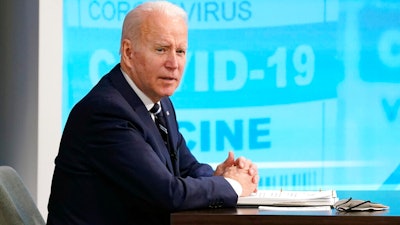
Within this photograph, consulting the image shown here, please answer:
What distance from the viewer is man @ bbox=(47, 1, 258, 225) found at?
8.05 ft

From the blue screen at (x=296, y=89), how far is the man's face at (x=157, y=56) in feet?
7.47

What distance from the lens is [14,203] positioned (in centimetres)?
270

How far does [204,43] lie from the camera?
506 centimetres

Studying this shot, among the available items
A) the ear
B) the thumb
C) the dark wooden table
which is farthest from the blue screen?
the dark wooden table

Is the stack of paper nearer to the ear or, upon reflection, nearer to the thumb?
the thumb

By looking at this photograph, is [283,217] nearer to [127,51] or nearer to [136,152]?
[136,152]

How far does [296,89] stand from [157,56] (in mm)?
2359

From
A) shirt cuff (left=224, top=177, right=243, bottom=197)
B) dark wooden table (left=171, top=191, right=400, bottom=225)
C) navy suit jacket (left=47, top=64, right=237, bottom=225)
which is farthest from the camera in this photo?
shirt cuff (left=224, top=177, right=243, bottom=197)

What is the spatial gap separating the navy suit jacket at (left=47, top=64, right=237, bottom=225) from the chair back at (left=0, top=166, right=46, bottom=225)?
0.34 feet

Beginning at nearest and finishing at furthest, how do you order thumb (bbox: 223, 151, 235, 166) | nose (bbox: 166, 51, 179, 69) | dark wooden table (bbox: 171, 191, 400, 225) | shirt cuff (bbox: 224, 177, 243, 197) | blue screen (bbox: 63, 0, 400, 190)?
dark wooden table (bbox: 171, 191, 400, 225), shirt cuff (bbox: 224, 177, 243, 197), nose (bbox: 166, 51, 179, 69), thumb (bbox: 223, 151, 235, 166), blue screen (bbox: 63, 0, 400, 190)

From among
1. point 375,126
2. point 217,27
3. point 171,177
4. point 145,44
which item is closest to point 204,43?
point 217,27

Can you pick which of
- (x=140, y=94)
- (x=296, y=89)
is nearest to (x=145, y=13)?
(x=140, y=94)

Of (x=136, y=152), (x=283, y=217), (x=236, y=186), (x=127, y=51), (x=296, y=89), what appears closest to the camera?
(x=283, y=217)

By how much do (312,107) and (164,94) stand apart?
236 cm
